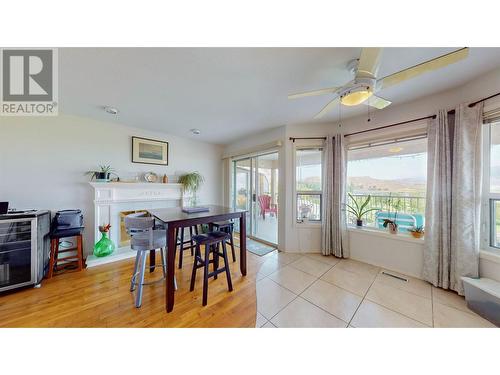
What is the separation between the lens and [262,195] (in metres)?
3.82

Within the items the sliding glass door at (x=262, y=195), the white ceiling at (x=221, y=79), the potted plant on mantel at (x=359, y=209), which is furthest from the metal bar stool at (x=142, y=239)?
the potted plant on mantel at (x=359, y=209)

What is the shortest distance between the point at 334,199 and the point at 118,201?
12.4 feet

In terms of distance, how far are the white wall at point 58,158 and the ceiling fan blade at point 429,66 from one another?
3695 mm

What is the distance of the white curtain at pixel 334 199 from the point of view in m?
2.69

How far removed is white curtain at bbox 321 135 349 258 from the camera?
106 inches

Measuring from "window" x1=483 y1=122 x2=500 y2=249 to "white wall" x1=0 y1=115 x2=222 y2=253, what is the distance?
15.8ft

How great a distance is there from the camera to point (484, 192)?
5.62 ft

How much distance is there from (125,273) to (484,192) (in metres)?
4.41

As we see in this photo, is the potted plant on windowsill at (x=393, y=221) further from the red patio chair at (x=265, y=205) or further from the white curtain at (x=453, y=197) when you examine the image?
the red patio chair at (x=265, y=205)

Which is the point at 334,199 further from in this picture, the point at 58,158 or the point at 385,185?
the point at 58,158

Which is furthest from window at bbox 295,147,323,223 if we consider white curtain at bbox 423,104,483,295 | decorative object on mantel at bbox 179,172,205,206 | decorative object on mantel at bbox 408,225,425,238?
decorative object on mantel at bbox 179,172,205,206
